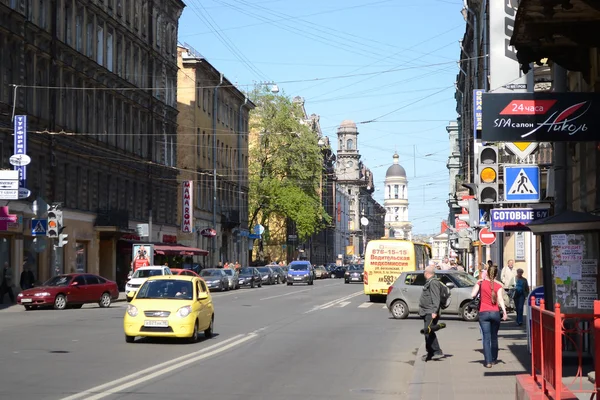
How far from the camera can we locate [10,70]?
42.8m

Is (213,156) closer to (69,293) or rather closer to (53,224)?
(53,224)

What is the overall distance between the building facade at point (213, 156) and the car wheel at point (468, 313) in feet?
137

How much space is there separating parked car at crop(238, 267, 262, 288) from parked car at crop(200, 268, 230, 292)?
6.32m

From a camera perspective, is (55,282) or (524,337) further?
(55,282)

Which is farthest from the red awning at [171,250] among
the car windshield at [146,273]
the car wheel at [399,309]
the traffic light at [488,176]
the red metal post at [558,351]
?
the red metal post at [558,351]

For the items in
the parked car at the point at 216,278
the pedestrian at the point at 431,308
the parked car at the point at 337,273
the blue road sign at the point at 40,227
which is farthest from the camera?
the parked car at the point at 337,273

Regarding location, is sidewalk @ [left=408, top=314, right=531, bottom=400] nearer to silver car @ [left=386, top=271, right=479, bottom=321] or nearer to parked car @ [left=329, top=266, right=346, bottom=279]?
silver car @ [left=386, top=271, right=479, bottom=321]

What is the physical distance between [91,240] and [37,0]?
43.4ft

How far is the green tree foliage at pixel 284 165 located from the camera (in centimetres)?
9344

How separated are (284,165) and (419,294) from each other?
64.2m

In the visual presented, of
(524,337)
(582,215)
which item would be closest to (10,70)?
(524,337)

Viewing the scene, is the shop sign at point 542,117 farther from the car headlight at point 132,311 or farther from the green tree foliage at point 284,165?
the green tree foliage at point 284,165

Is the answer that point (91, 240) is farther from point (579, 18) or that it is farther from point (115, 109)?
point (579, 18)

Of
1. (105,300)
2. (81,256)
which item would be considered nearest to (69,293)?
(105,300)
